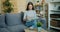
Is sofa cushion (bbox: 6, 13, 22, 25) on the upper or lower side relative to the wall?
lower

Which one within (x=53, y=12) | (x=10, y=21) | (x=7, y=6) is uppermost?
(x=7, y=6)

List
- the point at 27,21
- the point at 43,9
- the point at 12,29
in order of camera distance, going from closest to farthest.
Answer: the point at 12,29, the point at 27,21, the point at 43,9

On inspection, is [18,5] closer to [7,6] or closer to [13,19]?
[7,6]

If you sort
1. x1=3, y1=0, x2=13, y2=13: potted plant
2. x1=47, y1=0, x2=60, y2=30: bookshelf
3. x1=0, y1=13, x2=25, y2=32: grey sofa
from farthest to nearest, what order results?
1. x1=3, y1=0, x2=13, y2=13: potted plant
2. x1=47, y1=0, x2=60, y2=30: bookshelf
3. x1=0, y1=13, x2=25, y2=32: grey sofa

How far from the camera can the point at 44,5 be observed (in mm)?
4531

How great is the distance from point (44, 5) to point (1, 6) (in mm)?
1841

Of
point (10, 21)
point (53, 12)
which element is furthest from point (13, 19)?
point (53, 12)

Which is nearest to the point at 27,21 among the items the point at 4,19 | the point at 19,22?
the point at 19,22

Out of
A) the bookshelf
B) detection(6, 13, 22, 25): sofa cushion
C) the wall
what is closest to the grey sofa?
detection(6, 13, 22, 25): sofa cushion

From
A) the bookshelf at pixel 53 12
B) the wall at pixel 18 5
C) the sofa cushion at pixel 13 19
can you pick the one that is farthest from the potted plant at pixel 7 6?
the bookshelf at pixel 53 12

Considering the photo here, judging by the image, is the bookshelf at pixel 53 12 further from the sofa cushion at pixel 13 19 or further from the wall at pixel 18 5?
the sofa cushion at pixel 13 19

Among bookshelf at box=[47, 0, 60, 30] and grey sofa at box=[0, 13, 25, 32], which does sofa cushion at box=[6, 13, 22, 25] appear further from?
bookshelf at box=[47, 0, 60, 30]

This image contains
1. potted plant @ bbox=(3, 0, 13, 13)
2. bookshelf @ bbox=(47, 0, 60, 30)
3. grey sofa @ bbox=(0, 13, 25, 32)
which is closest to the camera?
grey sofa @ bbox=(0, 13, 25, 32)

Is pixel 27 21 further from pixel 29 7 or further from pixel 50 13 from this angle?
pixel 50 13
